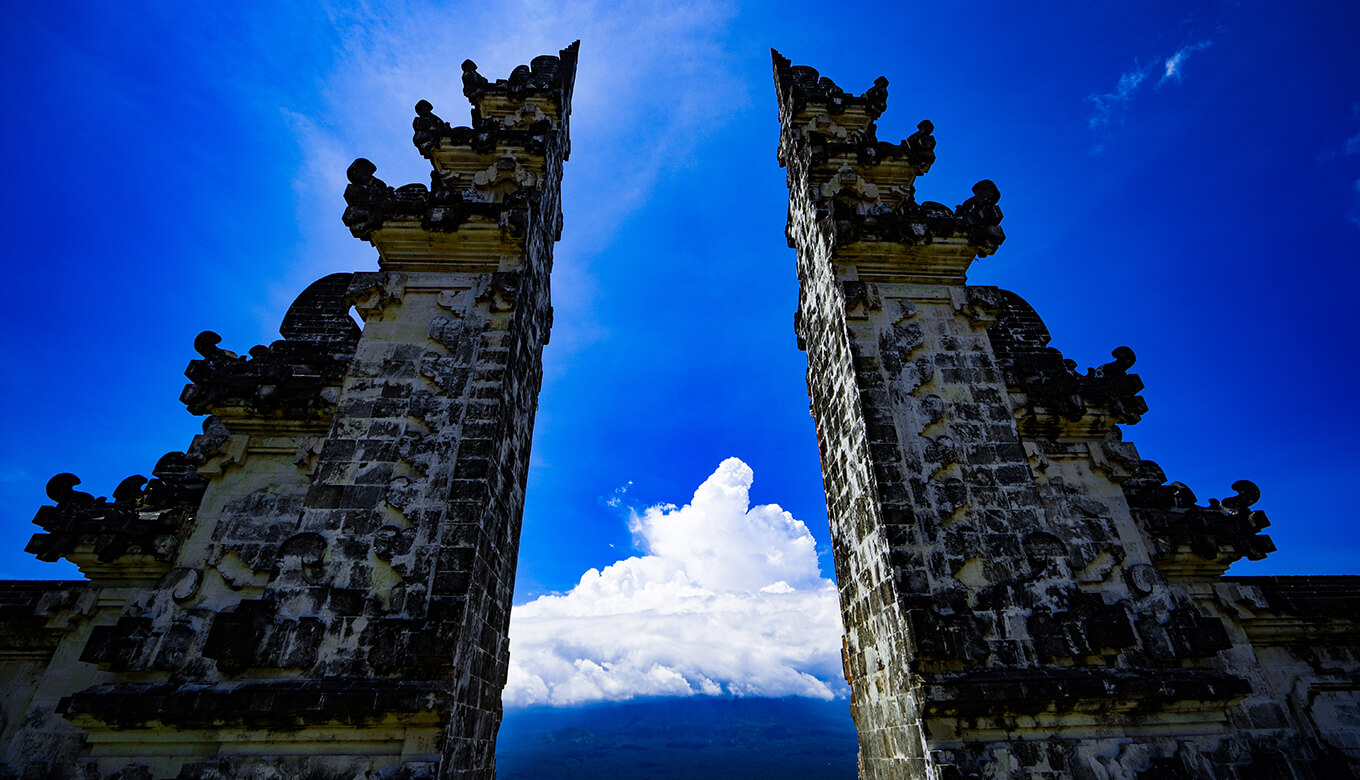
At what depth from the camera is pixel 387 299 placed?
8.93 meters

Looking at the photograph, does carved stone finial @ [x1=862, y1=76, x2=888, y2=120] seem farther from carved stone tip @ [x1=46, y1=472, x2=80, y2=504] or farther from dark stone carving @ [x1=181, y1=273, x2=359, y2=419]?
carved stone tip @ [x1=46, y1=472, x2=80, y2=504]

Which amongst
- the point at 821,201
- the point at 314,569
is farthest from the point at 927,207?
the point at 314,569

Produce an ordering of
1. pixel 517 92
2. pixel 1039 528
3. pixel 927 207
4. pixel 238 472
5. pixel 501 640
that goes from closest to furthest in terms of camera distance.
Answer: pixel 1039 528, pixel 501 640, pixel 238 472, pixel 927 207, pixel 517 92

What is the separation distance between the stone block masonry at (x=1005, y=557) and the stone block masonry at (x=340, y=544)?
5.19m

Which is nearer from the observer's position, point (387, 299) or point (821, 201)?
point (387, 299)

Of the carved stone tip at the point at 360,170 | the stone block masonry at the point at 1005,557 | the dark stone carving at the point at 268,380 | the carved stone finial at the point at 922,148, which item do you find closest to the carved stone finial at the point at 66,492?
the dark stone carving at the point at 268,380

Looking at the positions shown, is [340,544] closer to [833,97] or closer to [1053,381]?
[1053,381]

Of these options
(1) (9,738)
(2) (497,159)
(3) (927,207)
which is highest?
(2) (497,159)

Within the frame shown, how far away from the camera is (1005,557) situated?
7.41 m

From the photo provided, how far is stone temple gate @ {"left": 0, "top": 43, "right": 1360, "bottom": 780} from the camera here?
627 centimetres

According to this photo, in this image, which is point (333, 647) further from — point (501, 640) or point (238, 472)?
point (238, 472)

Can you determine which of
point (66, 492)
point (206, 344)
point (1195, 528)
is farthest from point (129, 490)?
point (1195, 528)

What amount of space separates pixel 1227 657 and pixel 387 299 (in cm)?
1391

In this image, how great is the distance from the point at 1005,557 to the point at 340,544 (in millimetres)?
8171
